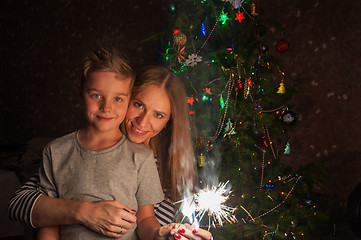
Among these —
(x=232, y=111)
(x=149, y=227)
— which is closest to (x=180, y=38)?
(x=232, y=111)

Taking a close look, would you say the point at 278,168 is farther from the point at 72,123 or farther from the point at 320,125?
the point at 72,123

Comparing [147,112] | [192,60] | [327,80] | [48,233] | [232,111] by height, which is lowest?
[48,233]

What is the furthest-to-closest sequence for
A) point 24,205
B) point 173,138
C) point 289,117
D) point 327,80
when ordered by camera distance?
point 327,80 < point 289,117 < point 173,138 < point 24,205

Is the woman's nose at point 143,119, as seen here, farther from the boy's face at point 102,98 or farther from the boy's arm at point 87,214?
the boy's arm at point 87,214

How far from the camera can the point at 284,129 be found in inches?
92.5

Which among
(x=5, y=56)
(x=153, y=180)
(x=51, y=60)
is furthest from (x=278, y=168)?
(x=5, y=56)

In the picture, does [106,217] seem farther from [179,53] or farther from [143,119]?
[179,53]

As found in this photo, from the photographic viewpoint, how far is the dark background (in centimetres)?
323

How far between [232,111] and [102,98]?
0.96 m

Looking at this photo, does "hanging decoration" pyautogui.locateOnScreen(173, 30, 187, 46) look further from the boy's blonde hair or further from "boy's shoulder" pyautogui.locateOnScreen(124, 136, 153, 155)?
"boy's shoulder" pyautogui.locateOnScreen(124, 136, 153, 155)

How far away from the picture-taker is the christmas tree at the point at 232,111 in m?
2.07

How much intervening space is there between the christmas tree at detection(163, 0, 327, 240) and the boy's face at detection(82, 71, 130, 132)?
2.35 feet

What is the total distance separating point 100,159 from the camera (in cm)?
142

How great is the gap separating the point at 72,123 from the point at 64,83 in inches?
20.6
